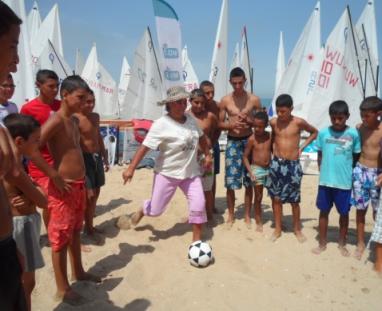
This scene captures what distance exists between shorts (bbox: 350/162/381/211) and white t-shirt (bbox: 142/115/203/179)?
1699 mm

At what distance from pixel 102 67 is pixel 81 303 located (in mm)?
19690

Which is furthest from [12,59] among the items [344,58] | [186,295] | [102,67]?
[102,67]

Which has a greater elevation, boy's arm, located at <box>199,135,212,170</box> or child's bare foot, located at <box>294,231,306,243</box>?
boy's arm, located at <box>199,135,212,170</box>

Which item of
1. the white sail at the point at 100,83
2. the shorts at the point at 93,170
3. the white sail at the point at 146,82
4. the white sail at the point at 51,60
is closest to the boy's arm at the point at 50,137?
the shorts at the point at 93,170

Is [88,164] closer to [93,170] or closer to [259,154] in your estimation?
[93,170]

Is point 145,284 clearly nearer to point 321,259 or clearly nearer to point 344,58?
point 321,259

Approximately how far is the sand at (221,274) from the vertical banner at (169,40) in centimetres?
295

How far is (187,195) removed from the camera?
3.70 m

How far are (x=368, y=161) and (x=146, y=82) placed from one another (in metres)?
9.61

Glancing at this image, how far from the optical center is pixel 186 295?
2.79 metres

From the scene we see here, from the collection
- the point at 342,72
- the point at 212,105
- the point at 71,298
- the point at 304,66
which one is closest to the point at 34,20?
the point at 304,66

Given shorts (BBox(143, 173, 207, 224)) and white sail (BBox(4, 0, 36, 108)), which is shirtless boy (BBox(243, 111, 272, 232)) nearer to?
shorts (BBox(143, 173, 207, 224))

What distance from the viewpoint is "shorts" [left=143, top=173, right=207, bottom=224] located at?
3605 mm

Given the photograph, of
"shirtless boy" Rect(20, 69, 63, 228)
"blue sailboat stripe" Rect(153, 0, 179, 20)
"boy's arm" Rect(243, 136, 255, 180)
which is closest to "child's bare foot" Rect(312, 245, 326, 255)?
"boy's arm" Rect(243, 136, 255, 180)
